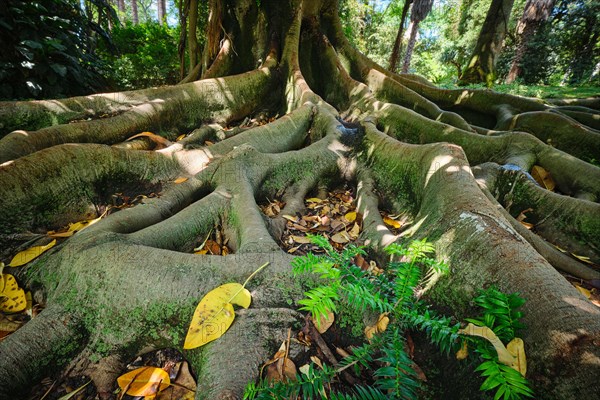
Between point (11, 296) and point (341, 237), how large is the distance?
6.93 feet

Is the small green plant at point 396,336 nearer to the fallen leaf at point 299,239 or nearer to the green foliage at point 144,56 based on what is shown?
the fallen leaf at point 299,239

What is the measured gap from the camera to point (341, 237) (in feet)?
7.75

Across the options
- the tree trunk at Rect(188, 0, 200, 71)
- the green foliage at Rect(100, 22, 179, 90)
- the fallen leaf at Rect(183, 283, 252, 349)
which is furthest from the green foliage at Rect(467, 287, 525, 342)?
the green foliage at Rect(100, 22, 179, 90)

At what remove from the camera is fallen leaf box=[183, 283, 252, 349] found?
1.25 metres

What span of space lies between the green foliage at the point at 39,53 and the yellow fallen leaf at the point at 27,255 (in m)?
2.93

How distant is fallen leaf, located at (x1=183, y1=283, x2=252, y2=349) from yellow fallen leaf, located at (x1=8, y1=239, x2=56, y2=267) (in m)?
1.26

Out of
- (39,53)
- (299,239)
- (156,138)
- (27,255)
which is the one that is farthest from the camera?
(39,53)

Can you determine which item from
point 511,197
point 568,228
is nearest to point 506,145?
point 511,197

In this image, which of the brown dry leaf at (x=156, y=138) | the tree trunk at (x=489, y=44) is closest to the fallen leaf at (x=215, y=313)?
the brown dry leaf at (x=156, y=138)

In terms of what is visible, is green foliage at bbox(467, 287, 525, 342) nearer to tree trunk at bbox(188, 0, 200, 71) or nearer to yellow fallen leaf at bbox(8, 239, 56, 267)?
yellow fallen leaf at bbox(8, 239, 56, 267)

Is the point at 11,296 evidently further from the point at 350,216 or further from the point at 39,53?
the point at 39,53

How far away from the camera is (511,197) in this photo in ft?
8.33

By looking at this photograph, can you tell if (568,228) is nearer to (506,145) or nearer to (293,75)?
(506,145)

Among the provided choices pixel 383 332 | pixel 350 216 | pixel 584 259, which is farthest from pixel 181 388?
pixel 584 259
